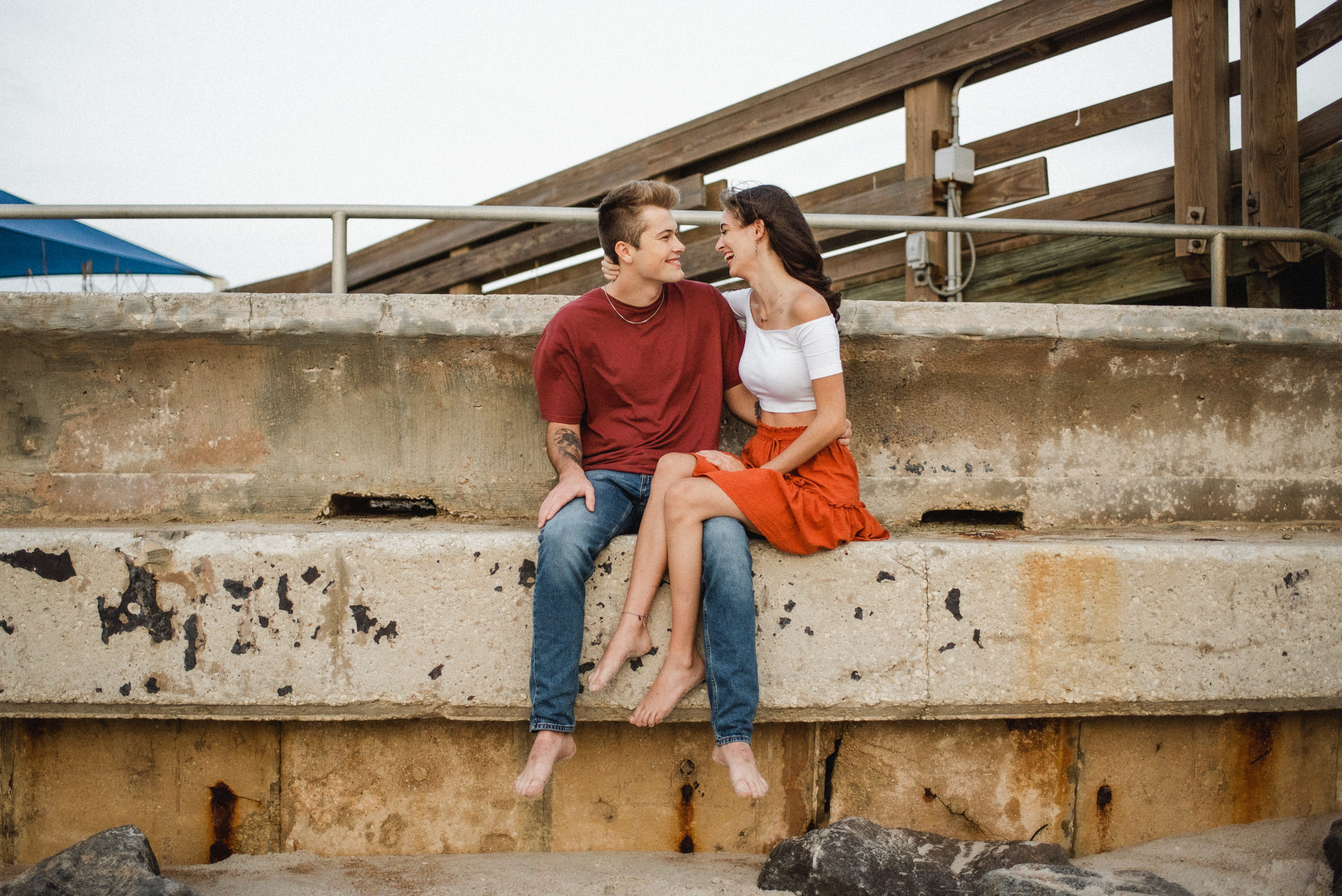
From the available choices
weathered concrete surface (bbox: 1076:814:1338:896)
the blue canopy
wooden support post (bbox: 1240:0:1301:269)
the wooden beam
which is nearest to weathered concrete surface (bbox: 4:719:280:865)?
weathered concrete surface (bbox: 1076:814:1338:896)

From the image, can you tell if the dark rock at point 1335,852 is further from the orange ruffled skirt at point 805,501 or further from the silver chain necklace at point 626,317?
the silver chain necklace at point 626,317

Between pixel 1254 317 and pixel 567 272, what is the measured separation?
435cm

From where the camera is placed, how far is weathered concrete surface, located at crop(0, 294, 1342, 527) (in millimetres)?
2725

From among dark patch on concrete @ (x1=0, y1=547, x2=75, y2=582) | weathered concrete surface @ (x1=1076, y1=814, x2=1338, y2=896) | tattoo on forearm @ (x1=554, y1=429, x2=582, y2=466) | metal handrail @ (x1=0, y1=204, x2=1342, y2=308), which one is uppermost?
metal handrail @ (x1=0, y1=204, x2=1342, y2=308)

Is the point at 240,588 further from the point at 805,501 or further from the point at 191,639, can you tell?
the point at 805,501

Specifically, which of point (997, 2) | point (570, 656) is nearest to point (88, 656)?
point (570, 656)

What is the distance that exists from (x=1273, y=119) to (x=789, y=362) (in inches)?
101

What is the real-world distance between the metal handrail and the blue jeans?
117cm

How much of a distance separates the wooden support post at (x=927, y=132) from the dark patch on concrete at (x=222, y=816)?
3.66 metres

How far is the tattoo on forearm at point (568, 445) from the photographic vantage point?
8.43 feet

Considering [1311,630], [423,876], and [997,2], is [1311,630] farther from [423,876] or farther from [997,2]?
[997,2]

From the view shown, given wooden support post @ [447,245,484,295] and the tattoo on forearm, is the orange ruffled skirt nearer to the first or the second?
the tattoo on forearm

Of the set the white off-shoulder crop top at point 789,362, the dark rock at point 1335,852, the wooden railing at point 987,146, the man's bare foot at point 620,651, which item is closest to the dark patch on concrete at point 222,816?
the man's bare foot at point 620,651

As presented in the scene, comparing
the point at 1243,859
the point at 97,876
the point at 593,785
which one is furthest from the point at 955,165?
the point at 97,876
